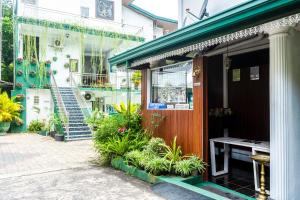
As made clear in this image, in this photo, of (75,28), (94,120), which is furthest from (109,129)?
(75,28)

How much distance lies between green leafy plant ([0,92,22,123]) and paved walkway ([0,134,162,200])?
18.1 feet

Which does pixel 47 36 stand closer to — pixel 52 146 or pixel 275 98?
pixel 52 146

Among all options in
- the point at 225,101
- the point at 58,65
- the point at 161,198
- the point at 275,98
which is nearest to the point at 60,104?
the point at 58,65

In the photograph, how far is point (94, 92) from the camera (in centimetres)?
1631

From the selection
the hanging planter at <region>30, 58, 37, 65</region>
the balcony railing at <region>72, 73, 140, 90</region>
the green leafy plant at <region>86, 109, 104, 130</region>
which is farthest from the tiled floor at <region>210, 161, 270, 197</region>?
the hanging planter at <region>30, 58, 37, 65</region>

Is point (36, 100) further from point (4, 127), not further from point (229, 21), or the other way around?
point (229, 21)

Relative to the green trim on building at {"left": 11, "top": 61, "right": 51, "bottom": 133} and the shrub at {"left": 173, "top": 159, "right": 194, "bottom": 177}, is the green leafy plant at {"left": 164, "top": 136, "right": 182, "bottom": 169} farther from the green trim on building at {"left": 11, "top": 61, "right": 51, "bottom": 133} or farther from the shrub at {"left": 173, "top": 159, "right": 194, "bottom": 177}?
the green trim on building at {"left": 11, "top": 61, "right": 51, "bottom": 133}

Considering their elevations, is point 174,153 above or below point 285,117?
below

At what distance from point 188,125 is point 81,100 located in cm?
1036

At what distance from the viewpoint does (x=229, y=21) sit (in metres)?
3.86

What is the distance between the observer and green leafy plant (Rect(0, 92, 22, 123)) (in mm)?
13422

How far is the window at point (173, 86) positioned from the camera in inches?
228

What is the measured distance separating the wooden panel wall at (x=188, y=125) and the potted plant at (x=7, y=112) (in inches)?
406

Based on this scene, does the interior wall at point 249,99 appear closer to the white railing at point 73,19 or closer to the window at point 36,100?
the white railing at point 73,19
